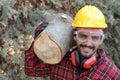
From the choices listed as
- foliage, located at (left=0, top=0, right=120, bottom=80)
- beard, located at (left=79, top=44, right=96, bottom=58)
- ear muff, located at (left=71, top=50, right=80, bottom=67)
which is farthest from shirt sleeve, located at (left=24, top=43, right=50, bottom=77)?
foliage, located at (left=0, top=0, right=120, bottom=80)

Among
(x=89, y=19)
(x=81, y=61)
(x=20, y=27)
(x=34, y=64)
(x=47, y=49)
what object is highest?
(x=89, y=19)

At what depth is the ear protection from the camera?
3.19 metres

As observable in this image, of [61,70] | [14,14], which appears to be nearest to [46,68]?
[61,70]

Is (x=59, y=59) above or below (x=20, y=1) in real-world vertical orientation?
above

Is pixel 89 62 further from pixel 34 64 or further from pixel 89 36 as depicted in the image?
pixel 34 64

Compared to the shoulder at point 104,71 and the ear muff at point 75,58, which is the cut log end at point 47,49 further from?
the shoulder at point 104,71

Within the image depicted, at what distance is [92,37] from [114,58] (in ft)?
12.9

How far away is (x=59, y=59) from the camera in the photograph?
3.26m

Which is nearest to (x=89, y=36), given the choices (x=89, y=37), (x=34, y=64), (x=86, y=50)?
(x=89, y=37)

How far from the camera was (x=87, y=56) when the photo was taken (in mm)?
3211

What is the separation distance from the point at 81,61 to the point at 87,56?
2.8 inches

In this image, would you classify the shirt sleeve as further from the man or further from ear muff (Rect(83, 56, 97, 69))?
ear muff (Rect(83, 56, 97, 69))

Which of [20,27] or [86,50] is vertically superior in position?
[86,50]

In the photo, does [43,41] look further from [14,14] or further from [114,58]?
[114,58]
